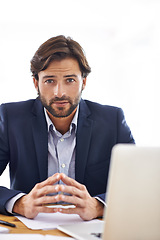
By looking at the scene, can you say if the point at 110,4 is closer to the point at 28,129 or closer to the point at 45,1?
the point at 45,1

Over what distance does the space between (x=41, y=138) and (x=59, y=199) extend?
753 millimetres

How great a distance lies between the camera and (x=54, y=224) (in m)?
1.40

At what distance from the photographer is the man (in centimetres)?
214

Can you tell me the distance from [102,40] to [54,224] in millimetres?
3915

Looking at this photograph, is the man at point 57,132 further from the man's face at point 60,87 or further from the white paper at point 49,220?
the white paper at point 49,220

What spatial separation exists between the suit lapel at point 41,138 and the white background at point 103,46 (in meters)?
2.60

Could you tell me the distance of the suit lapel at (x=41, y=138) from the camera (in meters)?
2.11

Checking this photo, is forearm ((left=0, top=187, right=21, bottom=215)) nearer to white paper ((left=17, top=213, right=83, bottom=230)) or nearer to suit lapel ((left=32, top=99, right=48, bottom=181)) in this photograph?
white paper ((left=17, top=213, right=83, bottom=230))

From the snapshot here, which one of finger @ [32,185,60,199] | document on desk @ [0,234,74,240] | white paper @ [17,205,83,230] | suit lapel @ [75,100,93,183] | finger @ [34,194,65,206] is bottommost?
white paper @ [17,205,83,230]

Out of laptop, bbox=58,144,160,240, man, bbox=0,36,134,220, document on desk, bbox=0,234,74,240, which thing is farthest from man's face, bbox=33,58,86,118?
laptop, bbox=58,144,160,240

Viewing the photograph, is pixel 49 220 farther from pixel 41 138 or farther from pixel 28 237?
pixel 41 138

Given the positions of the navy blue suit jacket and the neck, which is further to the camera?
the neck

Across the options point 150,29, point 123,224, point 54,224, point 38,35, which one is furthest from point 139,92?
point 123,224

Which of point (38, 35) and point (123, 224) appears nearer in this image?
point (123, 224)
